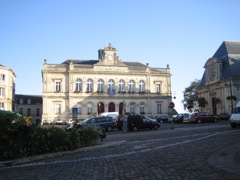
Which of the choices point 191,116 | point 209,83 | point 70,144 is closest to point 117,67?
point 209,83

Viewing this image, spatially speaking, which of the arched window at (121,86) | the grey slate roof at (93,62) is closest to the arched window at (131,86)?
the arched window at (121,86)

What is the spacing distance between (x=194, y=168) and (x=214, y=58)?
1978 inches

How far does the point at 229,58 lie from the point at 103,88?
2731 centimetres

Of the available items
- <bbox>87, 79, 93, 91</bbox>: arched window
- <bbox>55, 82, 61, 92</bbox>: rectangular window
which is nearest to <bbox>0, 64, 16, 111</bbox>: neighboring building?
<bbox>55, 82, 61, 92</bbox>: rectangular window

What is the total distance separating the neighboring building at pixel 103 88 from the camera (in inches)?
2247

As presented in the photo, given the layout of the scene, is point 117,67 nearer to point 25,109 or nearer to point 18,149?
point 25,109

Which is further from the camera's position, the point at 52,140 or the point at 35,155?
the point at 52,140

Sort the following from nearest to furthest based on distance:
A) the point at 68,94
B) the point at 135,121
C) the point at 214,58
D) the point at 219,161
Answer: the point at 219,161 < the point at 135,121 < the point at 214,58 < the point at 68,94

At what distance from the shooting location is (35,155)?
34.6 ft

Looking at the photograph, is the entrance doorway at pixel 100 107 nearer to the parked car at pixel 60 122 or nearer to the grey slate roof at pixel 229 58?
the parked car at pixel 60 122

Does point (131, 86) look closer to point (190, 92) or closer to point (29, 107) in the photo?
point (190, 92)

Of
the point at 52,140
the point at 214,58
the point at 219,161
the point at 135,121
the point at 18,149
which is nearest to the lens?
the point at 219,161

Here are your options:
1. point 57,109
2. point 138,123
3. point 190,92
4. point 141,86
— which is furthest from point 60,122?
point 190,92

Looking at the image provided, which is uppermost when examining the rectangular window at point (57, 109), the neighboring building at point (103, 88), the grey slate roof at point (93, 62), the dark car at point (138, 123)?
the grey slate roof at point (93, 62)
